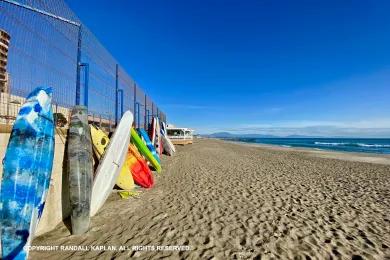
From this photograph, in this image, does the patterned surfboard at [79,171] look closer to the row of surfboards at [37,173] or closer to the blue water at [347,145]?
the row of surfboards at [37,173]

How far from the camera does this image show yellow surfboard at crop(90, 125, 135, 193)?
19.5 ft

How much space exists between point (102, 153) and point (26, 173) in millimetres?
2686

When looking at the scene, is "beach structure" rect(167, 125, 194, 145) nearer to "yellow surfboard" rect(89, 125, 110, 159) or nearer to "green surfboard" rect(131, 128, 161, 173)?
"green surfboard" rect(131, 128, 161, 173)

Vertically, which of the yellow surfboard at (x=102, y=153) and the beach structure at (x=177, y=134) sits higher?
the beach structure at (x=177, y=134)

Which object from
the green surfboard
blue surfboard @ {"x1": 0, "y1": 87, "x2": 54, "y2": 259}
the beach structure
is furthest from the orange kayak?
the beach structure

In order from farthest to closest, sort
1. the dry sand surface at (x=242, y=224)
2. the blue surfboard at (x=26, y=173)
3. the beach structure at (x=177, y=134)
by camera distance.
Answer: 1. the beach structure at (x=177, y=134)
2. the dry sand surface at (x=242, y=224)
3. the blue surfboard at (x=26, y=173)

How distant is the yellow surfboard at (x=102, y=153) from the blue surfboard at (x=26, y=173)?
6.77 feet

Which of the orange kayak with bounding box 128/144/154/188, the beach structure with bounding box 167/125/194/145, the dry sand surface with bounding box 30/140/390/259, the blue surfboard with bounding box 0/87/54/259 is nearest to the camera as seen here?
the blue surfboard with bounding box 0/87/54/259

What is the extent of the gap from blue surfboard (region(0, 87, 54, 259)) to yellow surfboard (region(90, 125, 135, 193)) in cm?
206

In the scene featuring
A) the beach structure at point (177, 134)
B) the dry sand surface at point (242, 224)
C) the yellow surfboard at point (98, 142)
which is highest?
the beach structure at point (177, 134)

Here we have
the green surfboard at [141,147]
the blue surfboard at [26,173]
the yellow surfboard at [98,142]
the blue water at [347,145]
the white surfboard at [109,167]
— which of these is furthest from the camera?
the blue water at [347,145]

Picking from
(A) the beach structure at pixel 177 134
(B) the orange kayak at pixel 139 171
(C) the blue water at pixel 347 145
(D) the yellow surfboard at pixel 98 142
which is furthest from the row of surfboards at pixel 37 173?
(C) the blue water at pixel 347 145

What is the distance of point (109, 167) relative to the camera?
18.5 feet

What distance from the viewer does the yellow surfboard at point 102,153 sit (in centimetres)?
595
